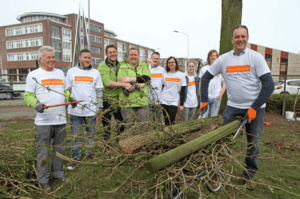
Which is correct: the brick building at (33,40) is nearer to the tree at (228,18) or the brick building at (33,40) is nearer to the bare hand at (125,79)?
the tree at (228,18)

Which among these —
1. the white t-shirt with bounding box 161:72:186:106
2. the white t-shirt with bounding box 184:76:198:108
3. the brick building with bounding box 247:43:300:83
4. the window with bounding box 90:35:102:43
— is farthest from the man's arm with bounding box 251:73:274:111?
the window with bounding box 90:35:102:43

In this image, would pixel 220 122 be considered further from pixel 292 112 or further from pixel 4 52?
→ pixel 4 52

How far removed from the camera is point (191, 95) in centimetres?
486

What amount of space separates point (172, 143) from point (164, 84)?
276cm

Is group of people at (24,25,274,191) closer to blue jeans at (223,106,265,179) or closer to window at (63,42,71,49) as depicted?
blue jeans at (223,106,265,179)

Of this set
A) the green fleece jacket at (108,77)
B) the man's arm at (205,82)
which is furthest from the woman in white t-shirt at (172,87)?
the man's arm at (205,82)

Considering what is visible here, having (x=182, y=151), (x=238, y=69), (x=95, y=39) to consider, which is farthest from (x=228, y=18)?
(x=95, y=39)

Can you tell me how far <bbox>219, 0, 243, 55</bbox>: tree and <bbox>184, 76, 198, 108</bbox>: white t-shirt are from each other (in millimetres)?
2202

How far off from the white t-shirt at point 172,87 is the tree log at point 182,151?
2.37 metres

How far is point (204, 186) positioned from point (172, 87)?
2272 mm

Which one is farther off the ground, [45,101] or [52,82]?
[52,82]

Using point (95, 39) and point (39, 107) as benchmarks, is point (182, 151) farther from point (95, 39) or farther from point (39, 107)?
point (95, 39)

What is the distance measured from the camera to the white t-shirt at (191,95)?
4.82m

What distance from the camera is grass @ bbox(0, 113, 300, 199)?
1.80 meters
